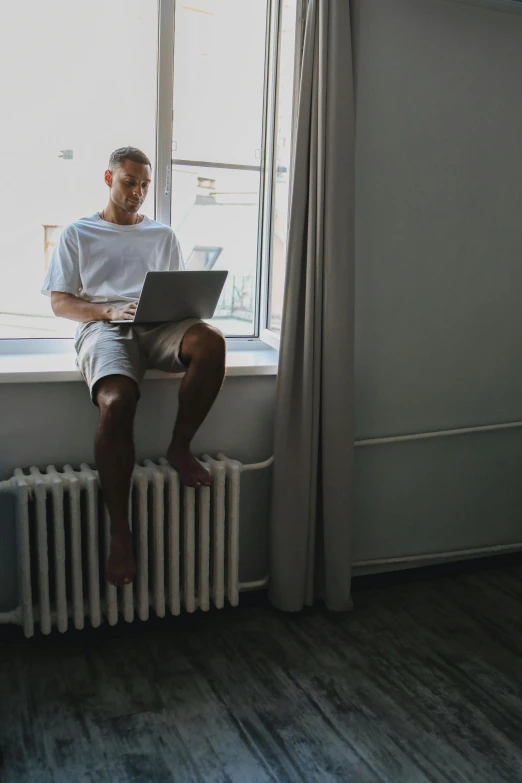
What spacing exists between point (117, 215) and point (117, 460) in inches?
33.0

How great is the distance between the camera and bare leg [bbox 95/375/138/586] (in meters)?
2.26

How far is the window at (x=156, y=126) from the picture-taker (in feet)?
8.43

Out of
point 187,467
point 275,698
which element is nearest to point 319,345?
point 187,467

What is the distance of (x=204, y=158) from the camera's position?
9.21 ft

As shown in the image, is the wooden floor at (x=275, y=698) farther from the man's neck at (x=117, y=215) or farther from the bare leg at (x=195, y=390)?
the man's neck at (x=117, y=215)

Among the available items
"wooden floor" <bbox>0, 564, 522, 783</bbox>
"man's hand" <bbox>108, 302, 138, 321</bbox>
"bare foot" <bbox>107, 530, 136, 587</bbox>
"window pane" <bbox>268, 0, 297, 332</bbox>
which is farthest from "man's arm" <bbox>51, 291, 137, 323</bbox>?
"wooden floor" <bbox>0, 564, 522, 783</bbox>

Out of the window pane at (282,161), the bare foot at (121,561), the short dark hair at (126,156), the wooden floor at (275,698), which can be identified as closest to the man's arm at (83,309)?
the short dark hair at (126,156)

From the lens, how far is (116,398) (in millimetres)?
2256

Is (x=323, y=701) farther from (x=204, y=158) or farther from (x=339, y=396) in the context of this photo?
(x=204, y=158)

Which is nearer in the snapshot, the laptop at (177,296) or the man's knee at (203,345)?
the laptop at (177,296)

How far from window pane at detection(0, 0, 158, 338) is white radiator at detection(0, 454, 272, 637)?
65cm

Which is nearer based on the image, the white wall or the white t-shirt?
the white t-shirt

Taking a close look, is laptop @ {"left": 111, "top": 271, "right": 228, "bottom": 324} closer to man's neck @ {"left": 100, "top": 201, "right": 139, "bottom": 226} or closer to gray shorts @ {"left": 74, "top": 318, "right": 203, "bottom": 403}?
gray shorts @ {"left": 74, "top": 318, "right": 203, "bottom": 403}

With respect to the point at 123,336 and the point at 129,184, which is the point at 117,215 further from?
the point at 123,336
